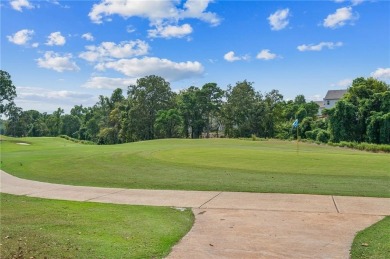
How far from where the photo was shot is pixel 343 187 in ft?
32.7

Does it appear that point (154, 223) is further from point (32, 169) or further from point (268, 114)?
point (268, 114)

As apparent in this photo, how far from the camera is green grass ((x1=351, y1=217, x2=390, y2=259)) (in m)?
4.76

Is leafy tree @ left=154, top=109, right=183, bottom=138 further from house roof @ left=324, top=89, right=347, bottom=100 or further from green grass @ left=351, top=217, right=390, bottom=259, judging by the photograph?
green grass @ left=351, top=217, right=390, bottom=259

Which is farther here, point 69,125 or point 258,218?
point 69,125

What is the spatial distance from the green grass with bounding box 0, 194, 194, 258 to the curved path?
16.3 inches

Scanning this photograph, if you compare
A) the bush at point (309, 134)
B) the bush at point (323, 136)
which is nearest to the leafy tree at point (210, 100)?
Result: the bush at point (309, 134)

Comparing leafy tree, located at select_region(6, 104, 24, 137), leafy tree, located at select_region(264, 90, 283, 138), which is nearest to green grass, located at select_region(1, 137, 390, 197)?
leafy tree, located at select_region(264, 90, 283, 138)

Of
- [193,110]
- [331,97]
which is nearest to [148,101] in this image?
[193,110]

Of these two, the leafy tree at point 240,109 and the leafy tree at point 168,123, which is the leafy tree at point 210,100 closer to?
the leafy tree at point 240,109

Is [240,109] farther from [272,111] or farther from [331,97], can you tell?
[331,97]

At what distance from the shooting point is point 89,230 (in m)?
5.92

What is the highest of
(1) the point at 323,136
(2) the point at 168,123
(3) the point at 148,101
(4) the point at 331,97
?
(4) the point at 331,97

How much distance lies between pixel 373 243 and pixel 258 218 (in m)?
2.15

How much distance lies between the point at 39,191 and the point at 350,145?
34.2 meters
